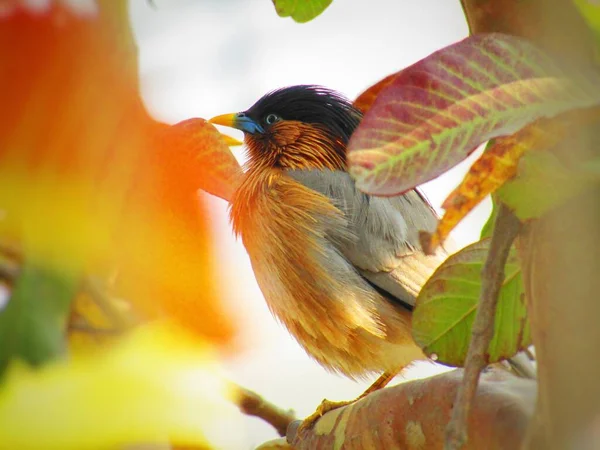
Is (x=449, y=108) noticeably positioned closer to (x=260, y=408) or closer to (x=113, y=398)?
(x=113, y=398)

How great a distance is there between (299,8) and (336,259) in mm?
684

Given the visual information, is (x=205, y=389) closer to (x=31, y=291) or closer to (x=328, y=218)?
(x=31, y=291)

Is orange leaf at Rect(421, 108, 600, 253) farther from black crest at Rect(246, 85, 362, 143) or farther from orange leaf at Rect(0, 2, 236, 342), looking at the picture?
black crest at Rect(246, 85, 362, 143)

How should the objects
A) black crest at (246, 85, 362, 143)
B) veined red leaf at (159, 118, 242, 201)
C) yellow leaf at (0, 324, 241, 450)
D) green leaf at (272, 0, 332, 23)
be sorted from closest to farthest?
yellow leaf at (0, 324, 241, 450), veined red leaf at (159, 118, 242, 201), green leaf at (272, 0, 332, 23), black crest at (246, 85, 362, 143)

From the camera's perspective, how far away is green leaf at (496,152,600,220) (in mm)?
431

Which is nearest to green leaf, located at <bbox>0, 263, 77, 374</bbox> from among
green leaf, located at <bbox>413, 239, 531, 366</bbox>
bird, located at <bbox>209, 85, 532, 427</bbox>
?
green leaf, located at <bbox>413, 239, 531, 366</bbox>

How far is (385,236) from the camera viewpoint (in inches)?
59.1

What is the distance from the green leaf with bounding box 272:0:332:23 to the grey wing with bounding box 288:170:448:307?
69 centimetres

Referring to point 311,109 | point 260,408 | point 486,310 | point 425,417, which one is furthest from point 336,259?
point 486,310

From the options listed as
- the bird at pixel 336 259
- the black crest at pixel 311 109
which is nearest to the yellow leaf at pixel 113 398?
the bird at pixel 336 259

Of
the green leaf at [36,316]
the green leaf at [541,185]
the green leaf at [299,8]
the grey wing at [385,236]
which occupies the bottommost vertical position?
the grey wing at [385,236]

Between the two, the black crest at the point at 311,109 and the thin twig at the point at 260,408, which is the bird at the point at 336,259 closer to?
the black crest at the point at 311,109

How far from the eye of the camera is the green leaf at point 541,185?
43 centimetres

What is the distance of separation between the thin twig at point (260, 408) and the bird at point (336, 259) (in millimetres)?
264
